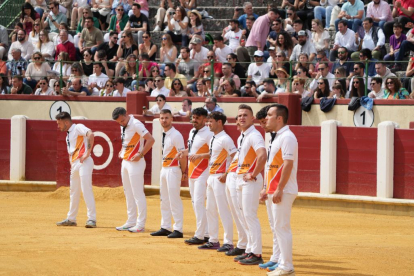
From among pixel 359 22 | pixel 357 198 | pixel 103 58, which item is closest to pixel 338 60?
pixel 359 22

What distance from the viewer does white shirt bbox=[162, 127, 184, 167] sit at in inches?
450

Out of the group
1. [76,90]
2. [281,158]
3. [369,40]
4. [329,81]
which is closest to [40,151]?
[76,90]

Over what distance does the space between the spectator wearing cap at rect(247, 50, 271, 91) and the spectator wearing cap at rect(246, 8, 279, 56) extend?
1.34 m

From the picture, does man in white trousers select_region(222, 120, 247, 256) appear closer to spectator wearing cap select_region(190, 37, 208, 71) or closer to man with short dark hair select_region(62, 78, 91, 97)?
spectator wearing cap select_region(190, 37, 208, 71)

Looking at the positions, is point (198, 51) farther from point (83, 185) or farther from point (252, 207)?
point (252, 207)

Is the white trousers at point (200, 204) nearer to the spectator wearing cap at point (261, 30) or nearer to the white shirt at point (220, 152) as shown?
the white shirt at point (220, 152)

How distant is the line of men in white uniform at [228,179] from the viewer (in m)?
8.34

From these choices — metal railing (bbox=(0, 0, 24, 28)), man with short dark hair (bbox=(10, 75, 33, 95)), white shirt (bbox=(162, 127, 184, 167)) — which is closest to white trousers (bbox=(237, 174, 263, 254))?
white shirt (bbox=(162, 127, 184, 167))

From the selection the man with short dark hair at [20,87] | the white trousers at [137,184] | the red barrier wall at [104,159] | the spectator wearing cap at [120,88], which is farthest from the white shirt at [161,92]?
the white trousers at [137,184]

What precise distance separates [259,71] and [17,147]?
18.1ft

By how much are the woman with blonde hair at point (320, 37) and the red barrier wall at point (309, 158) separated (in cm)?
318

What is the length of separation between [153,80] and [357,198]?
5.96m

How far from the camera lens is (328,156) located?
14969 millimetres

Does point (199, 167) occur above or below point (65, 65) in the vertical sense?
below
